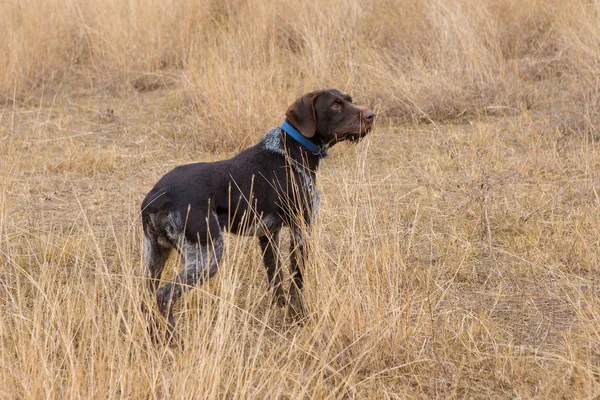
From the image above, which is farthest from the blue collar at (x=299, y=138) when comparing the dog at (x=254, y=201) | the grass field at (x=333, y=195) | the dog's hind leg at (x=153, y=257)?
the dog's hind leg at (x=153, y=257)

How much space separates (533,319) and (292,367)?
1.27 metres

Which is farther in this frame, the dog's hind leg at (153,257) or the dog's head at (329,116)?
the dog's head at (329,116)

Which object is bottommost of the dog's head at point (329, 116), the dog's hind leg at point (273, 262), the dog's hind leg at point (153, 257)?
the dog's hind leg at point (273, 262)

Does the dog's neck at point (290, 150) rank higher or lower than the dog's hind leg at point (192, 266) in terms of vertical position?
higher

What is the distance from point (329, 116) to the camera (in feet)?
13.7

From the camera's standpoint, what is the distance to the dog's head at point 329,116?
4125 mm

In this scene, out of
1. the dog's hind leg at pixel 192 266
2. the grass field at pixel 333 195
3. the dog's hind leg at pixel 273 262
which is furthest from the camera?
the dog's hind leg at pixel 273 262

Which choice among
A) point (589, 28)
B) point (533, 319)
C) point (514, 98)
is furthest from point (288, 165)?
point (589, 28)

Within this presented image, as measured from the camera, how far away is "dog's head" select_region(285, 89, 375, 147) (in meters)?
4.12

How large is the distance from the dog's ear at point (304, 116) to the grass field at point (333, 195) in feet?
1.11

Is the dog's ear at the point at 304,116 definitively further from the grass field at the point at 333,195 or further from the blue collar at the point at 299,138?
the grass field at the point at 333,195

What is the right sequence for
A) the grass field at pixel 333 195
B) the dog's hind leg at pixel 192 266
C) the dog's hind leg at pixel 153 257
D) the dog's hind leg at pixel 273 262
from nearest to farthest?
1. the grass field at pixel 333 195
2. the dog's hind leg at pixel 192 266
3. the dog's hind leg at pixel 153 257
4. the dog's hind leg at pixel 273 262

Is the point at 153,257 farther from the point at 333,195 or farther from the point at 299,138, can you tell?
the point at 333,195

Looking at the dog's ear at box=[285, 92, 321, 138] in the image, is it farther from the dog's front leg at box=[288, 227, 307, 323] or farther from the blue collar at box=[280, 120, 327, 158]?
the dog's front leg at box=[288, 227, 307, 323]
